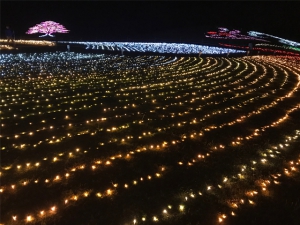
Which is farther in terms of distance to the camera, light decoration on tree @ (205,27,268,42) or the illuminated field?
light decoration on tree @ (205,27,268,42)

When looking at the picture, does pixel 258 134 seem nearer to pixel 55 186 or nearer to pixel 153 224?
pixel 153 224

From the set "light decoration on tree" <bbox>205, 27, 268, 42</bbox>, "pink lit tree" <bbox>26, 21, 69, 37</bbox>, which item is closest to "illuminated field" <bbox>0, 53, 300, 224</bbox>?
"light decoration on tree" <bbox>205, 27, 268, 42</bbox>

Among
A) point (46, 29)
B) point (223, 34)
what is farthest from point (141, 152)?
point (46, 29)

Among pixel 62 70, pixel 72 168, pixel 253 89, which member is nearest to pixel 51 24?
pixel 62 70

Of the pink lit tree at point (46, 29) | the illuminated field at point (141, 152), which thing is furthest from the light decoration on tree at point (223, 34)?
the illuminated field at point (141, 152)

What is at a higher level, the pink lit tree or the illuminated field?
the pink lit tree

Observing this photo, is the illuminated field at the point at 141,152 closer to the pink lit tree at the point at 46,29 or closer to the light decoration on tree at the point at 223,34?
the light decoration on tree at the point at 223,34

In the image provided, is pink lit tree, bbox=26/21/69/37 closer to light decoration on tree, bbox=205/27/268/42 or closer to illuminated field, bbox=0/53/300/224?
light decoration on tree, bbox=205/27/268/42

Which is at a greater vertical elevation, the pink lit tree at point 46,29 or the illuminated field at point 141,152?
the pink lit tree at point 46,29

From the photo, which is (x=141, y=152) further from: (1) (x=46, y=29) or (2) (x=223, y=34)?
(1) (x=46, y=29)
